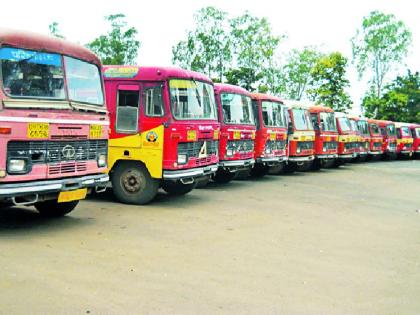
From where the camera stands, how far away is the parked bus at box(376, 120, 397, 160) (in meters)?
31.0

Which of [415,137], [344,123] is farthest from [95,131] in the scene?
[415,137]

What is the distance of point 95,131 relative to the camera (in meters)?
7.83

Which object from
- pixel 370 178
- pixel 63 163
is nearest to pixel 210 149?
pixel 63 163

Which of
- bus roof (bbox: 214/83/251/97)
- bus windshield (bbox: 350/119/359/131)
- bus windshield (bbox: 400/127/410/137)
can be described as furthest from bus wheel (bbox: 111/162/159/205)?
bus windshield (bbox: 400/127/410/137)

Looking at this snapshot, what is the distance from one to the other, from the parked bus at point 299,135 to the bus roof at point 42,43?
407 inches

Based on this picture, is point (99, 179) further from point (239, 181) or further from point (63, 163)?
point (239, 181)

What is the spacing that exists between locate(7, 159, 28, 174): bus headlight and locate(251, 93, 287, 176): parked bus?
9103 millimetres

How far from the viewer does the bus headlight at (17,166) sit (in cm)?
660

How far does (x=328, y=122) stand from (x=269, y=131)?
18.6ft

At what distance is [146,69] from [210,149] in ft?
7.08

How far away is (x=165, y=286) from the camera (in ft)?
16.6

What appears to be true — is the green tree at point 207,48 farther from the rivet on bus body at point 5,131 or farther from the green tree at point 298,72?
the rivet on bus body at point 5,131

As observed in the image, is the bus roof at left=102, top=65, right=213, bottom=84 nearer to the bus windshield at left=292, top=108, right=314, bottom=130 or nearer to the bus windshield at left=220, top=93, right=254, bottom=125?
the bus windshield at left=220, top=93, right=254, bottom=125

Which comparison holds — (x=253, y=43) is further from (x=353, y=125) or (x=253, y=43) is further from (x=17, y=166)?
(x=17, y=166)
